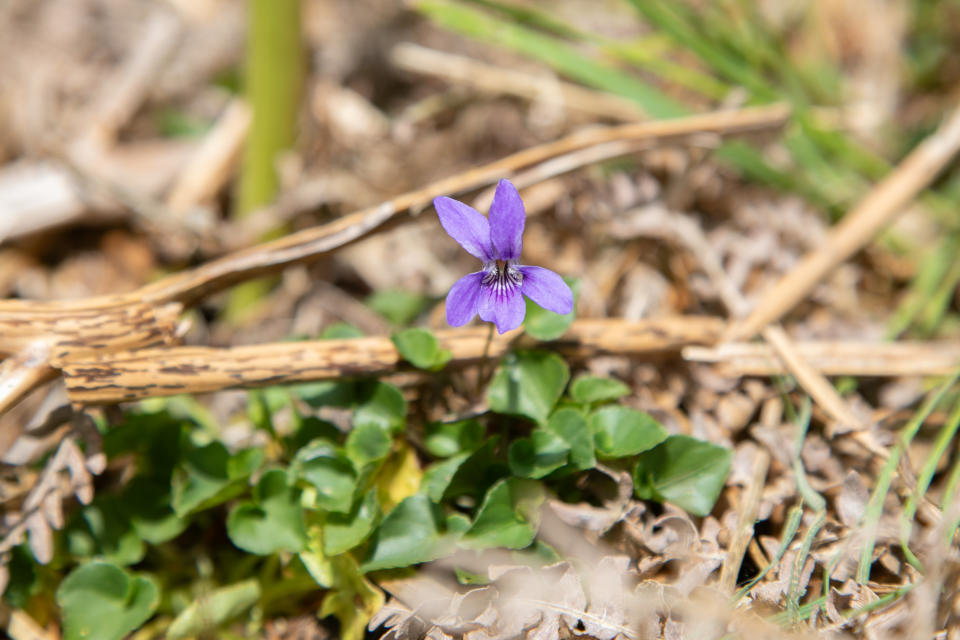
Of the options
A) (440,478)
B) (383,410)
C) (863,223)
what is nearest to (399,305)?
(383,410)

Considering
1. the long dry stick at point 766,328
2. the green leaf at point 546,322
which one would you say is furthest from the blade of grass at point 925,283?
the green leaf at point 546,322

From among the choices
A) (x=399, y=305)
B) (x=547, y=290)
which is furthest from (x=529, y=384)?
(x=399, y=305)

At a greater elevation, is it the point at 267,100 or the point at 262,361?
the point at 267,100

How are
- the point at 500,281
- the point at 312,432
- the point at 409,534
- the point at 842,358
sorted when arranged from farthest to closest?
the point at 842,358, the point at 312,432, the point at 409,534, the point at 500,281

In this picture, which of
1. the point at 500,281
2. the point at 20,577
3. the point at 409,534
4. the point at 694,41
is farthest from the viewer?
the point at 694,41

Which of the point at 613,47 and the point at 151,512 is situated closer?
the point at 151,512

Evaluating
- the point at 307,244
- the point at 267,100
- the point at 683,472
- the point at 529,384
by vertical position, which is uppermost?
the point at 267,100

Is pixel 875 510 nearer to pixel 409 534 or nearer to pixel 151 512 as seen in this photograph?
pixel 409 534
